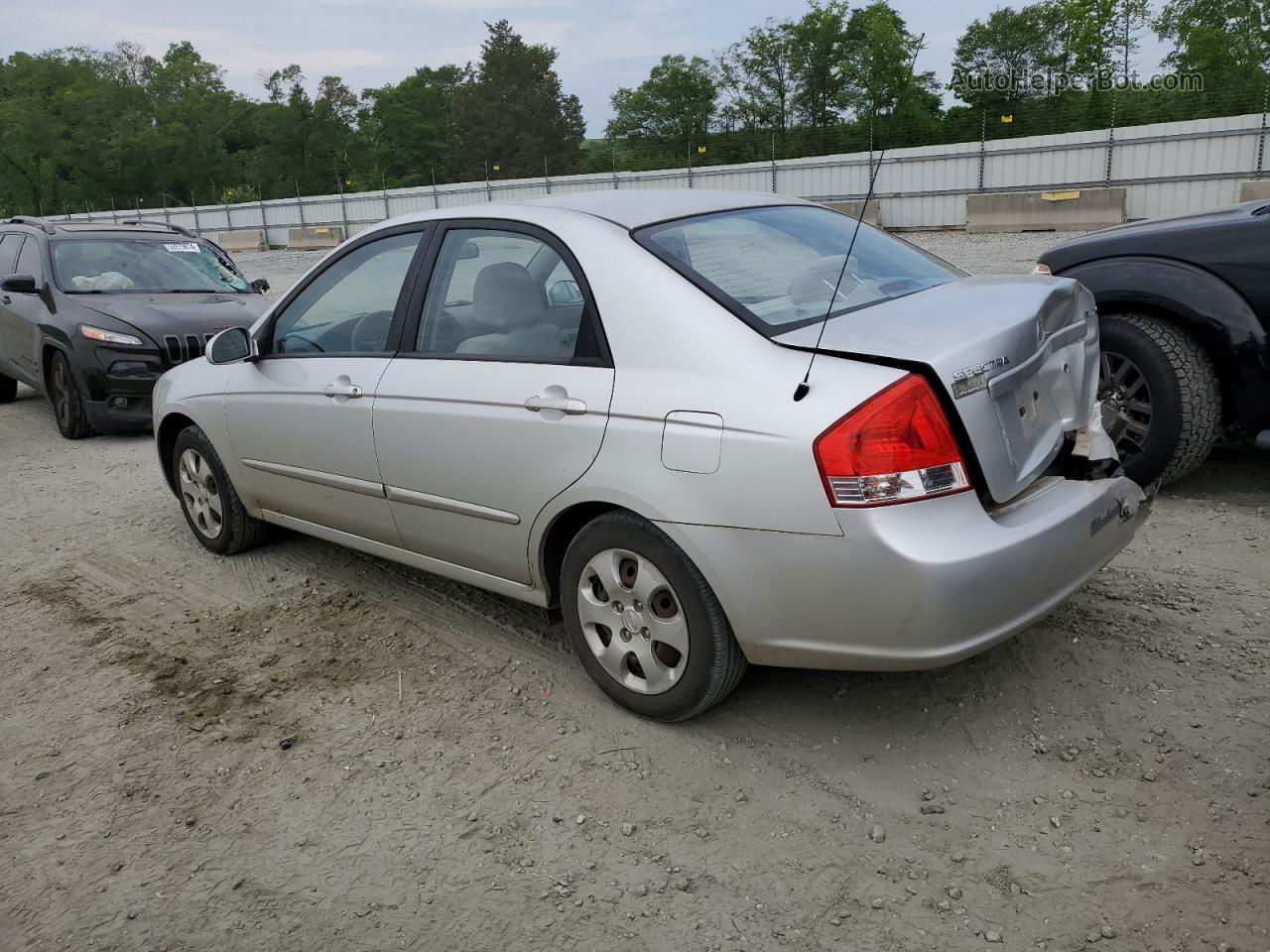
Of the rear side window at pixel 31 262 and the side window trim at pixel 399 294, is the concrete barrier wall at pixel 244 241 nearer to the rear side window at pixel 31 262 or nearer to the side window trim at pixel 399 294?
the rear side window at pixel 31 262

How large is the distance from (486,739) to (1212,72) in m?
50.0

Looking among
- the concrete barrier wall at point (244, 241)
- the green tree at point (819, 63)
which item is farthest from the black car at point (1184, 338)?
the concrete barrier wall at point (244, 241)

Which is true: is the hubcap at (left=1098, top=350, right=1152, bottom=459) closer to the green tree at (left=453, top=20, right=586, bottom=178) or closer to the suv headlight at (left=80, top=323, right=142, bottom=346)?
the suv headlight at (left=80, top=323, right=142, bottom=346)

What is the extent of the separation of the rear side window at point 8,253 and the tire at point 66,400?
1.57 meters

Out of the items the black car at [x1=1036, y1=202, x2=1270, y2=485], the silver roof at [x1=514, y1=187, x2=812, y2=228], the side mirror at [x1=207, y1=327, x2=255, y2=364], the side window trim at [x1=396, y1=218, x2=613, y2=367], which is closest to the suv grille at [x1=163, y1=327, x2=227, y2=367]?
the side mirror at [x1=207, y1=327, x2=255, y2=364]

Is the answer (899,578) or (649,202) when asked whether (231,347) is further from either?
(899,578)

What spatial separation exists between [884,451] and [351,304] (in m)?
2.49

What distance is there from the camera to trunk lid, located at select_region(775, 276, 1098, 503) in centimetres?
287

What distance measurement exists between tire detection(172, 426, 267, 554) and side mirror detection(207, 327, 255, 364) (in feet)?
1.58

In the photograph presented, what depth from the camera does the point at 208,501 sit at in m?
5.29

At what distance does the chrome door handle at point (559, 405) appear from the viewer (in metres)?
3.29

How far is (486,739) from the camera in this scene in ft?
11.3

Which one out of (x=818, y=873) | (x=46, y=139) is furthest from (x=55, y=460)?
(x=46, y=139)

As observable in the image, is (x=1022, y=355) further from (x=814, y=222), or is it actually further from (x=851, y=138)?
(x=851, y=138)
